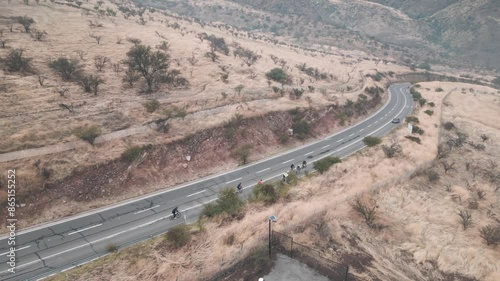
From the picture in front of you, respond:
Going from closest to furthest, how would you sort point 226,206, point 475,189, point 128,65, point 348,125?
point 226,206 → point 475,189 → point 128,65 → point 348,125

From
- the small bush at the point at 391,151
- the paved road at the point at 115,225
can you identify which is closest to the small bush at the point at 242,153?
the paved road at the point at 115,225

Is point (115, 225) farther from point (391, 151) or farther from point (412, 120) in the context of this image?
point (412, 120)

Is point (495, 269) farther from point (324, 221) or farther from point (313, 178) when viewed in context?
point (313, 178)

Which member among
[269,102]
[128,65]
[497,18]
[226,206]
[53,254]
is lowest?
[53,254]

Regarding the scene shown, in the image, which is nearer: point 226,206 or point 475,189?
point 226,206

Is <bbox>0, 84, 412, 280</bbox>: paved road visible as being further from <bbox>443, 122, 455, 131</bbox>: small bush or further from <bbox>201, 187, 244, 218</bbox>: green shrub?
<bbox>443, 122, 455, 131</bbox>: small bush

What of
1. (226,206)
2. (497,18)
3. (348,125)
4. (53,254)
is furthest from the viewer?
(497,18)

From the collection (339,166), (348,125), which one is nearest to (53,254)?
(339,166)

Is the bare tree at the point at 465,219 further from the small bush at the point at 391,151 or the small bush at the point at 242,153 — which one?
the small bush at the point at 242,153
